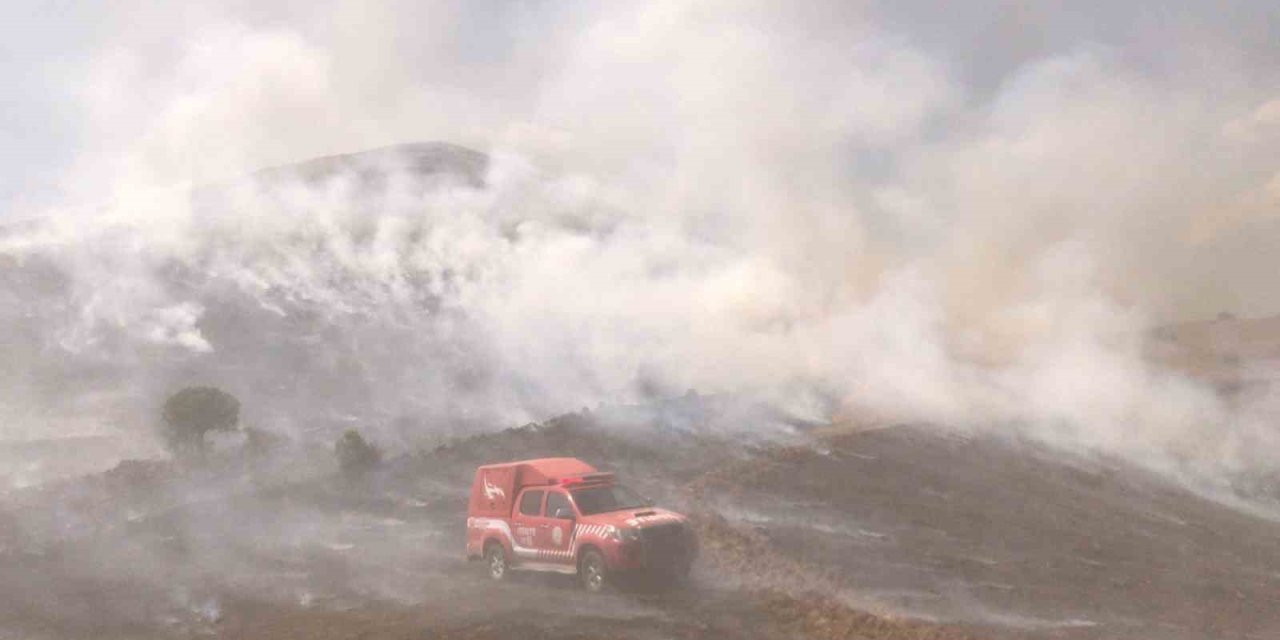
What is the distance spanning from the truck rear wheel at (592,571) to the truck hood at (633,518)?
707 mm

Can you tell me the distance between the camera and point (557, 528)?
23406 mm

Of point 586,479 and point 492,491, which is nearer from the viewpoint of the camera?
point 586,479

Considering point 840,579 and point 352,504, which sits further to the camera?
point 352,504

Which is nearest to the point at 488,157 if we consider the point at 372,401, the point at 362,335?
the point at 362,335

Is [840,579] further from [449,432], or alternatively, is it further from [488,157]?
[488,157]

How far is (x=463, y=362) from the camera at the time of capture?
264 ft

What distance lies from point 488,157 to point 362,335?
5075cm

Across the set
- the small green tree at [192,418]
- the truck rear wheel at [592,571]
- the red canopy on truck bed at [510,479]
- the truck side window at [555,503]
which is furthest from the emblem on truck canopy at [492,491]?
the small green tree at [192,418]

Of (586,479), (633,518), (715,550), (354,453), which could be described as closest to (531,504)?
(586,479)

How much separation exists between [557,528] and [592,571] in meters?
1.49

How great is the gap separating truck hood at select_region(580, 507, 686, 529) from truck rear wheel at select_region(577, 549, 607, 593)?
2.32 ft

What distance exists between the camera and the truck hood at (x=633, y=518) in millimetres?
22109

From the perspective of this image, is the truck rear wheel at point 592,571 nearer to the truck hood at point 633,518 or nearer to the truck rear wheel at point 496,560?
the truck hood at point 633,518

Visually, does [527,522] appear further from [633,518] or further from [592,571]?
[633,518]
